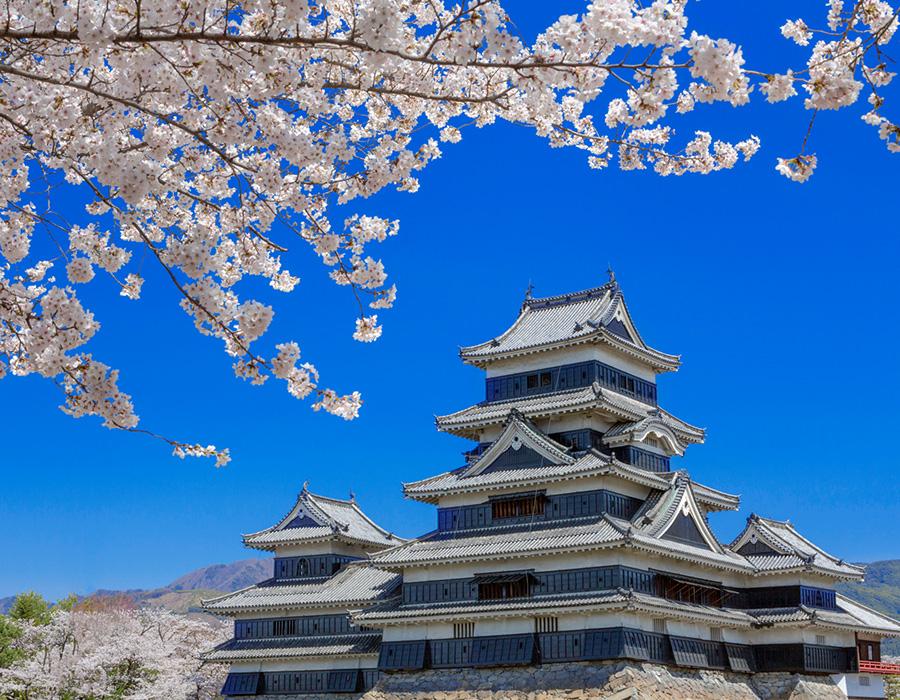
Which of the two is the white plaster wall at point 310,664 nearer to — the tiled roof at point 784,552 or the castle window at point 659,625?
the castle window at point 659,625

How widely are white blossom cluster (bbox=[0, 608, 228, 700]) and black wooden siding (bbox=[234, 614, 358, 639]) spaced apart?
6.56m

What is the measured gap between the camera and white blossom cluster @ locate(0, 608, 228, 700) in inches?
2090

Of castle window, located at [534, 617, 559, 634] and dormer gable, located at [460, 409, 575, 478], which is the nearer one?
castle window, located at [534, 617, 559, 634]

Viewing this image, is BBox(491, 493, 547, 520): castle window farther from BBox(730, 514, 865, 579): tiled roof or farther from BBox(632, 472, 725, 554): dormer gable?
BBox(730, 514, 865, 579): tiled roof

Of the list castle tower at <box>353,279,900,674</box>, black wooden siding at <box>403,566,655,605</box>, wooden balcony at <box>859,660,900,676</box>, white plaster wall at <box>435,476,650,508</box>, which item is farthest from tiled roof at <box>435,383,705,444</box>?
wooden balcony at <box>859,660,900,676</box>

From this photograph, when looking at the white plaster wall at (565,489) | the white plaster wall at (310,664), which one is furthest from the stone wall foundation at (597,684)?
the white plaster wall at (565,489)

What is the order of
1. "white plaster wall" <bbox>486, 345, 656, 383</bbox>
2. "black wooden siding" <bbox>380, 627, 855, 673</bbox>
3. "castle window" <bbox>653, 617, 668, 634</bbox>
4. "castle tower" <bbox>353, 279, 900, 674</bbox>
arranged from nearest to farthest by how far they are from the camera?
"black wooden siding" <bbox>380, 627, 855, 673</bbox> → "castle tower" <bbox>353, 279, 900, 674</bbox> → "castle window" <bbox>653, 617, 668, 634</bbox> → "white plaster wall" <bbox>486, 345, 656, 383</bbox>

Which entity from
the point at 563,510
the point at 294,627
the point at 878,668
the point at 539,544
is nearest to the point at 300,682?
the point at 294,627

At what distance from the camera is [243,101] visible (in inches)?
484

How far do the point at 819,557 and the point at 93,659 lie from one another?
119 feet

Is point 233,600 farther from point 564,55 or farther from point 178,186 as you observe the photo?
point 564,55

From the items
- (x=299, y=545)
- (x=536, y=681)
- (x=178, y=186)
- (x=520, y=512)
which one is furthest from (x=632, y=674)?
(x=178, y=186)

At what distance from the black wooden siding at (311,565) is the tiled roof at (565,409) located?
963 cm

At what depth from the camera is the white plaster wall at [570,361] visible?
42.4 metres
